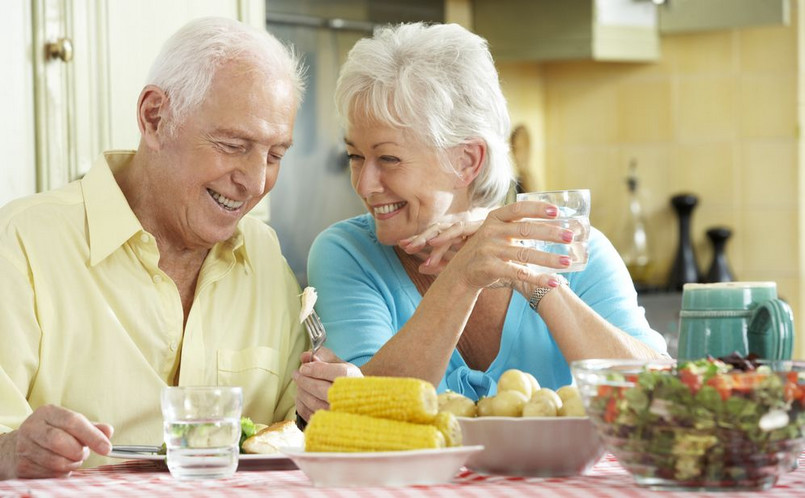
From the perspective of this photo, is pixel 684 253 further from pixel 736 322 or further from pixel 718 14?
pixel 736 322

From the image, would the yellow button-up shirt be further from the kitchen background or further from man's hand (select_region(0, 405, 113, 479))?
the kitchen background

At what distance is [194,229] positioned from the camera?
1902 millimetres

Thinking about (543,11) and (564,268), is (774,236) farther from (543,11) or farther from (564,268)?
(564,268)

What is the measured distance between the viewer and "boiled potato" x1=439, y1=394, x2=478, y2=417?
141cm

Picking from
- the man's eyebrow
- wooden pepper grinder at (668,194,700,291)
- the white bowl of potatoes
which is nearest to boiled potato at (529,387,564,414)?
the white bowl of potatoes

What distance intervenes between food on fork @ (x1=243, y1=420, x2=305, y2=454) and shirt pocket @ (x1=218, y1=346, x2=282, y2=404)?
0.36 meters

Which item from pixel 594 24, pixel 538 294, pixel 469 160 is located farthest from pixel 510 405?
pixel 594 24

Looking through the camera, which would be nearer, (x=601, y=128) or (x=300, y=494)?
(x=300, y=494)

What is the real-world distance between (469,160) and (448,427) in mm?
979

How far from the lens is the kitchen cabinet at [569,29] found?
170 inches

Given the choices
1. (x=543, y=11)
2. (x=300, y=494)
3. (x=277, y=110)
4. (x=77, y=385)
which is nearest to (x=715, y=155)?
(x=543, y=11)

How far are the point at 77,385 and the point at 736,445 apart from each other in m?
1.02

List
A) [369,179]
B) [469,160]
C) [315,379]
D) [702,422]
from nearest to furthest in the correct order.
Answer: [702,422], [315,379], [369,179], [469,160]

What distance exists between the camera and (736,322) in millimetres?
1494
